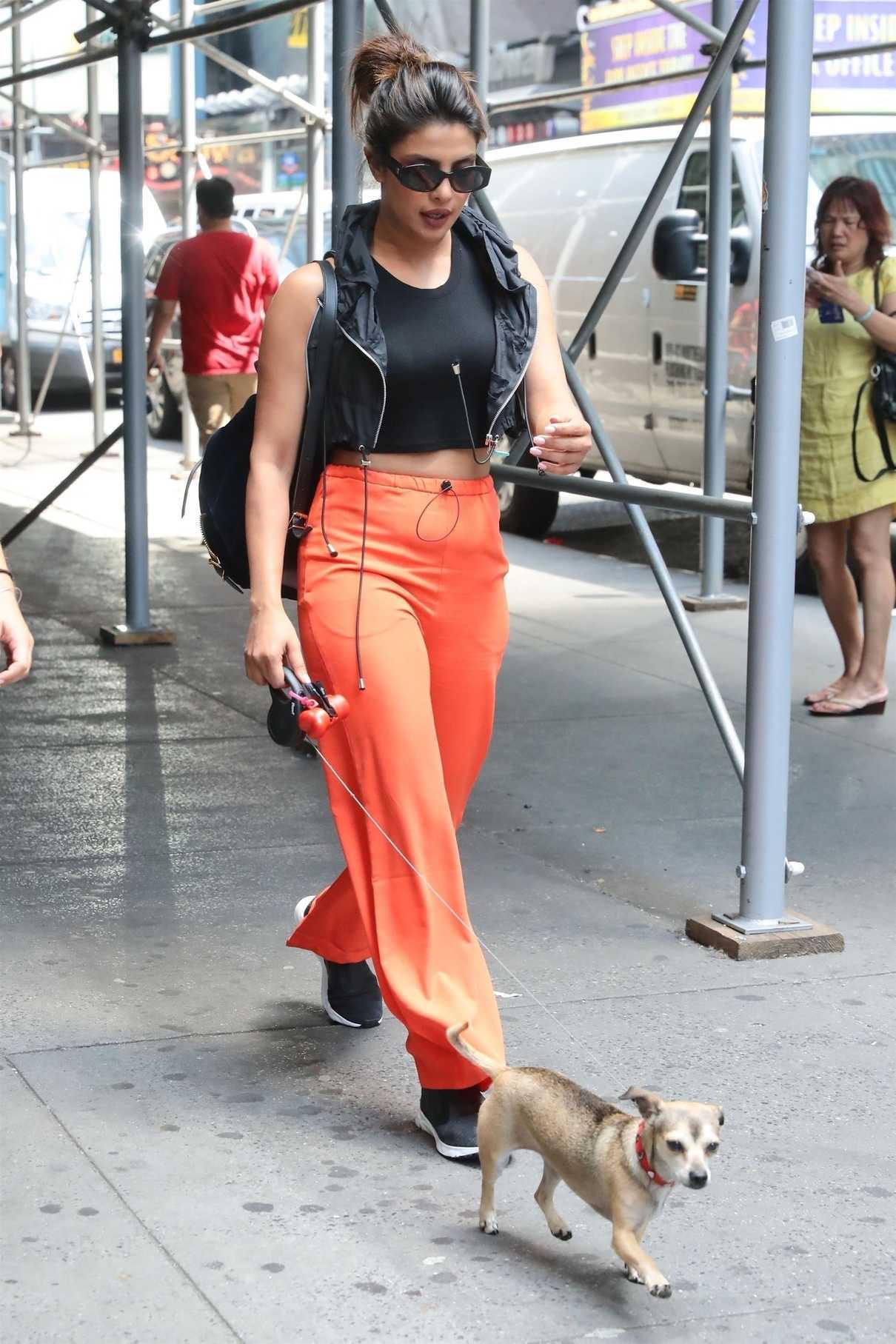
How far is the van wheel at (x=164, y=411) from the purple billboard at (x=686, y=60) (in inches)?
178

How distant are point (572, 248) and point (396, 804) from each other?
863cm

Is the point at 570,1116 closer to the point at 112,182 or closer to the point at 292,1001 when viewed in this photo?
the point at 292,1001

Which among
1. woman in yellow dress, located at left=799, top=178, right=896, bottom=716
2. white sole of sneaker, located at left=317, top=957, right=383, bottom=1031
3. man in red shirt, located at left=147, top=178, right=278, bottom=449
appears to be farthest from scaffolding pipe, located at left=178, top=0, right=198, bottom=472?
white sole of sneaker, located at left=317, top=957, right=383, bottom=1031

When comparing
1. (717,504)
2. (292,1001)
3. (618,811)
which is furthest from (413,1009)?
(618,811)

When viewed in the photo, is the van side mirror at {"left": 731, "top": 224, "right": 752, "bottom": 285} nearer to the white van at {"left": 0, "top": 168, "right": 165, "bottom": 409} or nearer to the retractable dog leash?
the retractable dog leash

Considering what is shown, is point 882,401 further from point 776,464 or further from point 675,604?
point 776,464

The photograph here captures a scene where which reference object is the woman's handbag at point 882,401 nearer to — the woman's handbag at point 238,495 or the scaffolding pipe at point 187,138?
the woman's handbag at point 238,495

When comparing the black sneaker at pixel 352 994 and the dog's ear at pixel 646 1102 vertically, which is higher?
the dog's ear at pixel 646 1102

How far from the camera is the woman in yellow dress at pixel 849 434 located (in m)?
6.98

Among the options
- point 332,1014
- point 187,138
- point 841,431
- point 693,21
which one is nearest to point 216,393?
point 187,138

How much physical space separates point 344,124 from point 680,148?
1.24 meters

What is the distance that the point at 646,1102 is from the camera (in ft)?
9.77

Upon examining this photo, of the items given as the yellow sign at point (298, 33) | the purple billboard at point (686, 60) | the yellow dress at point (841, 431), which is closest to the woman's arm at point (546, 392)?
the yellow dress at point (841, 431)

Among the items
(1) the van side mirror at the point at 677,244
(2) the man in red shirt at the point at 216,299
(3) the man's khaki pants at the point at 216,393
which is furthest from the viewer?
(3) the man's khaki pants at the point at 216,393
